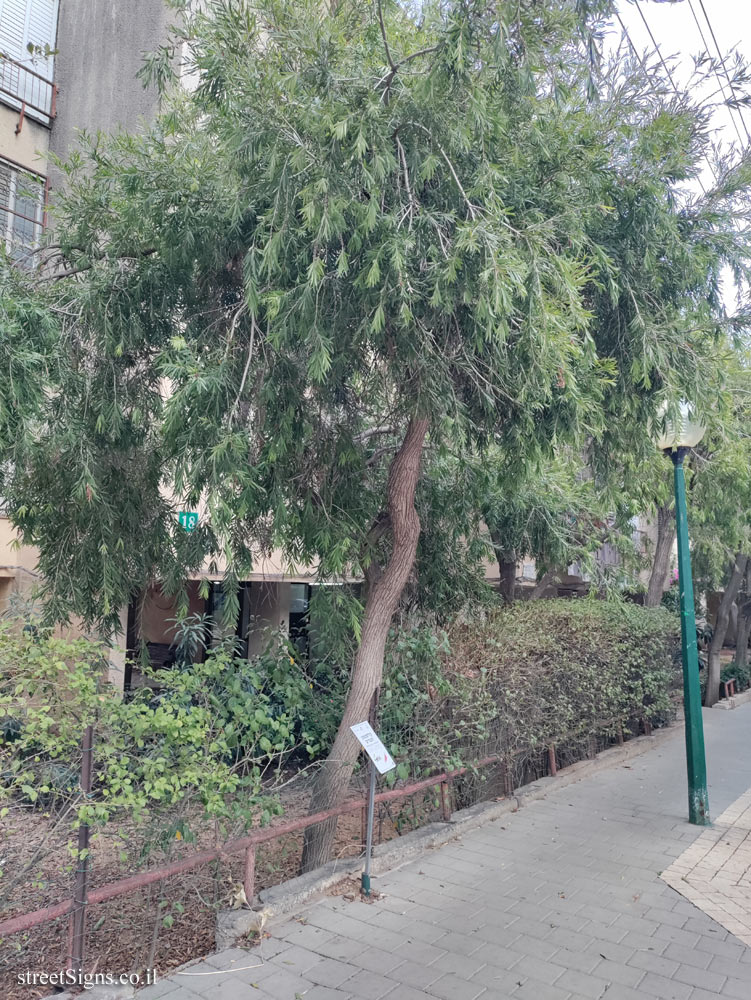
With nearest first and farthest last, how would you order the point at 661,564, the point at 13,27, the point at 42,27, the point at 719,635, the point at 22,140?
1. the point at 22,140
2. the point at 13,27
3. the point at 42,27
4. the point at 661,564
5. the point at 719,635

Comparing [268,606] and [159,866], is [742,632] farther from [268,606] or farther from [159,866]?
[159,866]

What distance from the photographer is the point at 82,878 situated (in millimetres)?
3912

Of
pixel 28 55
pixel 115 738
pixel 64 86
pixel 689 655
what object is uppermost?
pixel 28 55

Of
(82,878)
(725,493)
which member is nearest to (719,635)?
(725,493)

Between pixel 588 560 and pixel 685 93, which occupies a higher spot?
pixel 685 93

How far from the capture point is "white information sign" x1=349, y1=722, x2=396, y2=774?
5.30 meters

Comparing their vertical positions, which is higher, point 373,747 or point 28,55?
point 28,55

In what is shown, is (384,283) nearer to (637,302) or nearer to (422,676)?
(637,302)

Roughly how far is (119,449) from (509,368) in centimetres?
321

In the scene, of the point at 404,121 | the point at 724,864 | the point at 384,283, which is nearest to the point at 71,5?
the point at 404,121

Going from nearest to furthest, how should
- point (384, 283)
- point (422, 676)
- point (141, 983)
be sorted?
point (141, 983), point (384, 283), point (422, 676)

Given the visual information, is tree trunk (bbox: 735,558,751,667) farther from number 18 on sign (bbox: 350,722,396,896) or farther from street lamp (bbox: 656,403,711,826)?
number 18 on sign (bbox: 350,722,396,896)

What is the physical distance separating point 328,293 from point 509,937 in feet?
14.9

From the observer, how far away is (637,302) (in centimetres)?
635
